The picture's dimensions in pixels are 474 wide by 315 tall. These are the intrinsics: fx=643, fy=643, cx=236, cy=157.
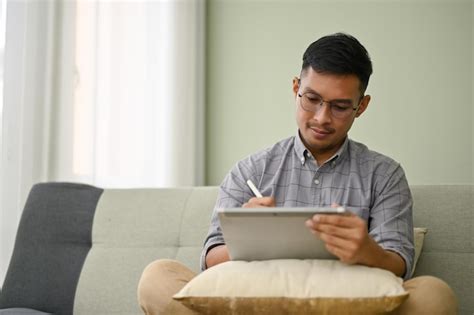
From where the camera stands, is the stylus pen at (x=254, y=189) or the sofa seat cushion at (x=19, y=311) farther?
the sofa seat cushion at (x=19, y=311)

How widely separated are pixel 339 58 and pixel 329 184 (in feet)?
1.07

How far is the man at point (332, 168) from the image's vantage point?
156 centimetres

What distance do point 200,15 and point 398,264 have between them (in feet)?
5.92

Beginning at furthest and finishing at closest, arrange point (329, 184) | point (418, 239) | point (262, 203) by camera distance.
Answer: point (418, 239), point (329, 184), point (262, 203)

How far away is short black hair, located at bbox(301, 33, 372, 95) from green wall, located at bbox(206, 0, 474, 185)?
0.98 meters

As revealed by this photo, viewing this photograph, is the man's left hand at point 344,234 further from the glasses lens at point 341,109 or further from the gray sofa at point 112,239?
the gray sofa at point 112,239

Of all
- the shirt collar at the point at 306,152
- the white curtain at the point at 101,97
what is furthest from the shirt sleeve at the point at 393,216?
the white curtain at the point at 101,97

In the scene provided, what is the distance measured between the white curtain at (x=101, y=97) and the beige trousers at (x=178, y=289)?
99cm

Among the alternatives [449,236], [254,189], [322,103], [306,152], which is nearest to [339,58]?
[322,103]

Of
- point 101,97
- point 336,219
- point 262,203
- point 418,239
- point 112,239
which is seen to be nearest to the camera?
point 336,219

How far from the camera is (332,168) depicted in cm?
170

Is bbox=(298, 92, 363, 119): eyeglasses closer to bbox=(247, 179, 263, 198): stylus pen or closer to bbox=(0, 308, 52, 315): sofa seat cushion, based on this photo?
bbox=(247, 179, 263, 198): stylus pen

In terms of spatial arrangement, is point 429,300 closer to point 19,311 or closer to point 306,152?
point 306,152

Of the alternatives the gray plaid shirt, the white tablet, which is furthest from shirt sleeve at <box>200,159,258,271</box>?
the white tablet
